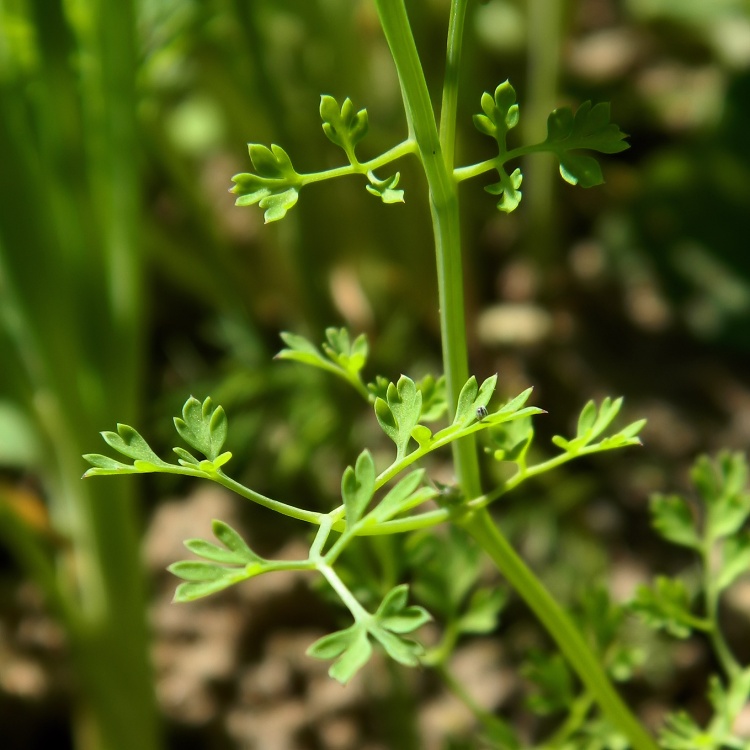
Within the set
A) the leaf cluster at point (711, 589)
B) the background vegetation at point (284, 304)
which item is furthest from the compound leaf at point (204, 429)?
the background vegetation at point (284, 304)

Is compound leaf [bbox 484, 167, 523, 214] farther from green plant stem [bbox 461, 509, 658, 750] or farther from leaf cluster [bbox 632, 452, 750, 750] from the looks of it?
leaf cluster [bbox 632, 452, 750, 750]

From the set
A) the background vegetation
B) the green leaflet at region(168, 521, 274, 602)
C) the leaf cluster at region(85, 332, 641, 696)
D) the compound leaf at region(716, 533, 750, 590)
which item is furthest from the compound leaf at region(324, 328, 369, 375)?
the background vegetation

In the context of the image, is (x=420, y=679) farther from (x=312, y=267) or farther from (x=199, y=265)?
(x=199, y=265)

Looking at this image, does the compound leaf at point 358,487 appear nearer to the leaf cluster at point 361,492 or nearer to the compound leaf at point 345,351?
the leaf cluster at point 361,492

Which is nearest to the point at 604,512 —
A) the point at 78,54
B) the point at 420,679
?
the point at 420,679

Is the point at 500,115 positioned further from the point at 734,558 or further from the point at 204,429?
the point at 734,558

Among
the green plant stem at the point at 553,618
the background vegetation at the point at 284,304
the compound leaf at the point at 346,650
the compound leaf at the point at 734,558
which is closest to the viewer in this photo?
the compound leaf at the point at 346,650

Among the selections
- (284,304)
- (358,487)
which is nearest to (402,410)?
(358,487)
